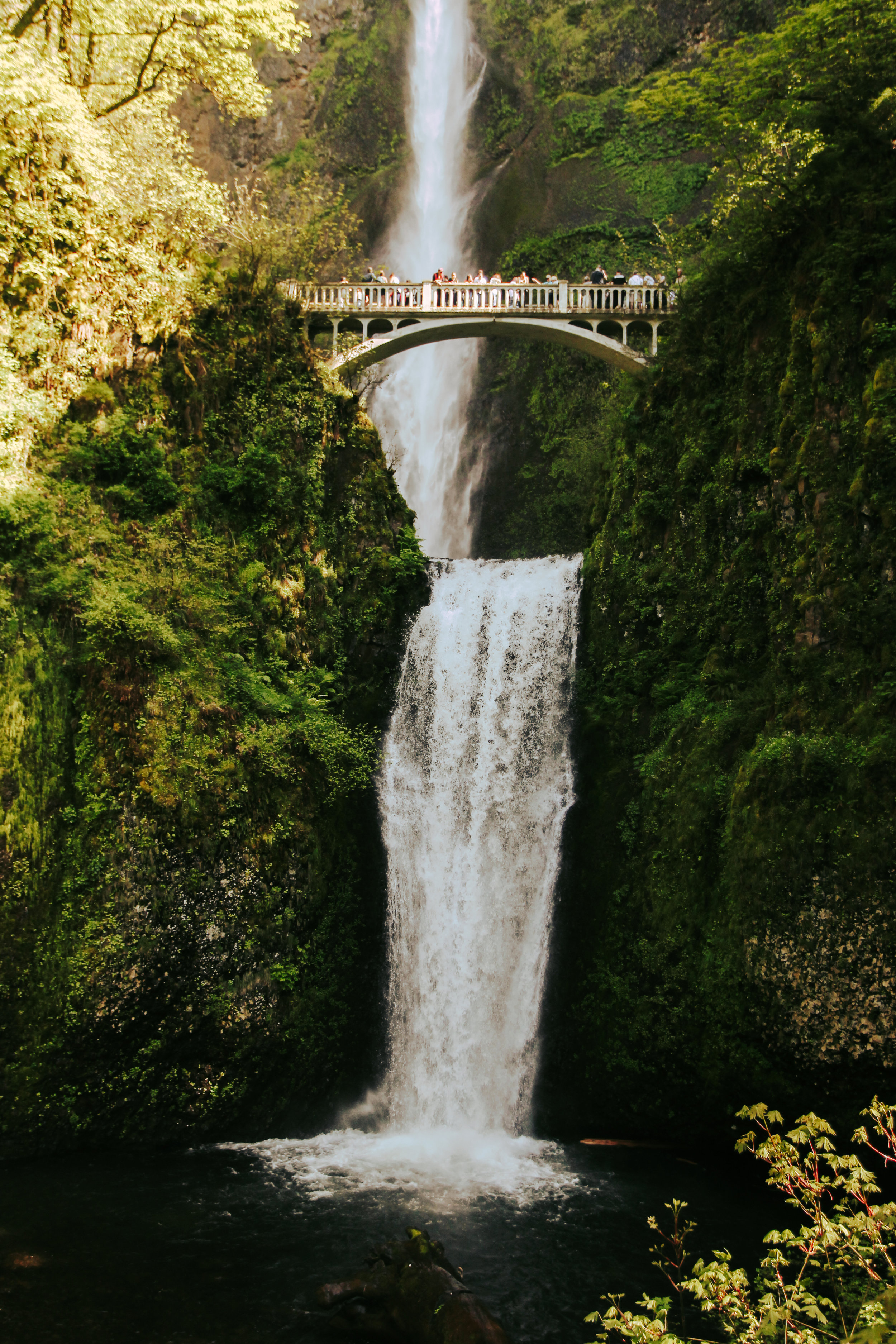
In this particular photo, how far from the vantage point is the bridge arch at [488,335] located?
2027cm

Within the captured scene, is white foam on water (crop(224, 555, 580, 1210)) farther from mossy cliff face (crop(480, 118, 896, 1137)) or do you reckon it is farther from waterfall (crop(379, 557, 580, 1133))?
mossy cliff face (crop(480, 118, 896, 1137))

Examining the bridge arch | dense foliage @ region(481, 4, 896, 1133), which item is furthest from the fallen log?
the bridge arch

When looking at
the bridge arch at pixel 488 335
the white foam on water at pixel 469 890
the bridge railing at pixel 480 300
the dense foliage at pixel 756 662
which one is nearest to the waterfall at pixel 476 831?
the white foam on water at pixel 469 890

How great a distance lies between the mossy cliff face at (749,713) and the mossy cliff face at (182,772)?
13.2 feet

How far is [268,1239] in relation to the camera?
9984 mm

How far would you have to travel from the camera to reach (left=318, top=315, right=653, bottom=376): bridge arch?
2027cm

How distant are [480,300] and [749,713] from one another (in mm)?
12570

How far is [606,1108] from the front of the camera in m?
13.1

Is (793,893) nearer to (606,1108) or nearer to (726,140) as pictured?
(606,1108)

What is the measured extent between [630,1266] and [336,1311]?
3.21m

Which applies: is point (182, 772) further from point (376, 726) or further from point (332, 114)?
point (332, 114)

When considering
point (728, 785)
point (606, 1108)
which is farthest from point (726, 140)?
point (606, 1108)

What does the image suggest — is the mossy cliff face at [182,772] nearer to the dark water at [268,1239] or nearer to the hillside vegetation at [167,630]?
the hillside vegetation at [167,630]

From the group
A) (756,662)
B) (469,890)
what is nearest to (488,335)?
(756,662)
